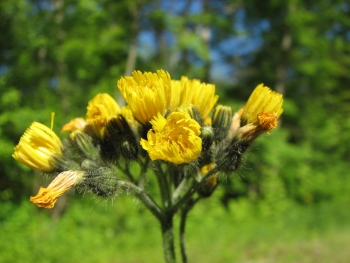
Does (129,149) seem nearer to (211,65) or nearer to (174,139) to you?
(174,139)

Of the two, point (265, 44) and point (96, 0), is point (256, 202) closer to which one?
point (265, 44)

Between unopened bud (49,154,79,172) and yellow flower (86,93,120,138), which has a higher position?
yellow flower (86,93,120,138)

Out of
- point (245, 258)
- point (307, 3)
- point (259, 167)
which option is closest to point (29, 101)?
point (245, 258)

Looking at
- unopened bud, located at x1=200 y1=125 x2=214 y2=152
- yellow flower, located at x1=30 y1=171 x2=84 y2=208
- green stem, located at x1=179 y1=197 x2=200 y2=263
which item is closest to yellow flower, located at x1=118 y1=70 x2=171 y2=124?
unopened bud, located at x1=200 y1=125 x2=214 y2=152

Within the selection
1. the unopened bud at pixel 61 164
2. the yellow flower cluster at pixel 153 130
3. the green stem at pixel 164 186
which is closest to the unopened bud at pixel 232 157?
the yellow flower cluster at pixel 153 130

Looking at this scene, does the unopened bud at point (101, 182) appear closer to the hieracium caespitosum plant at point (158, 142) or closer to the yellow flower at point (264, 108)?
the hieracium caespitosum plant at point (158, 142)

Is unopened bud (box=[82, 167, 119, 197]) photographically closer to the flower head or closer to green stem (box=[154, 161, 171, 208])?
green stem (box=[154, 161, 171, 208])
